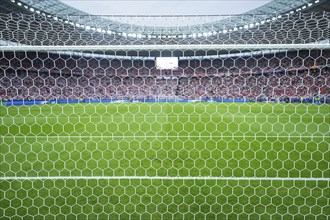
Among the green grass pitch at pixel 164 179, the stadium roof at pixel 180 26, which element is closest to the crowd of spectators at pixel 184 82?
the stadium roof at pixel 180 26

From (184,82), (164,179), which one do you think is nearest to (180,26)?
(184,82)

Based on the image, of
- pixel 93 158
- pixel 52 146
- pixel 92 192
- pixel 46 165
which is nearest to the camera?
pixel 92 192

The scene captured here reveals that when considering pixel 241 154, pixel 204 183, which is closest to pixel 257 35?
pixel 241 154

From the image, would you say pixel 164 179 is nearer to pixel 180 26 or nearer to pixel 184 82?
pixel 180 26

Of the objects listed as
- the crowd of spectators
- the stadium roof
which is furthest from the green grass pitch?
the crowd of spectators

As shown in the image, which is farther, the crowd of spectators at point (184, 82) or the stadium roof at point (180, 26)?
the crowd of spectators at point (184, 82)

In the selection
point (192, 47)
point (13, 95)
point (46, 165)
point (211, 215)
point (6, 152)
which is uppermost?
point (192, 47)

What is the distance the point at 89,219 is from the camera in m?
2.82

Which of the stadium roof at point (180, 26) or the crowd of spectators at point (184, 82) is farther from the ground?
the stadium roof at point (180, 26)

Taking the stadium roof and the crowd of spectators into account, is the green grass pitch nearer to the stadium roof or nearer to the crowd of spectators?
the stadium roof

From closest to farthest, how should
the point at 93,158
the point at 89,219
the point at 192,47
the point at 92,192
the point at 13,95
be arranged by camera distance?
the point at 192,47, the point at 89,219, the point at 92,192, the point at 93,158, the point at 13,95

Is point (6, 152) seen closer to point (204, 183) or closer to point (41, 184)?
point (41, 184)

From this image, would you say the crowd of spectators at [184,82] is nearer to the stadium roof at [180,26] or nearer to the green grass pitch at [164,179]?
the stadium roof at [180,26]

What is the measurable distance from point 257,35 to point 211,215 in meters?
26.5
